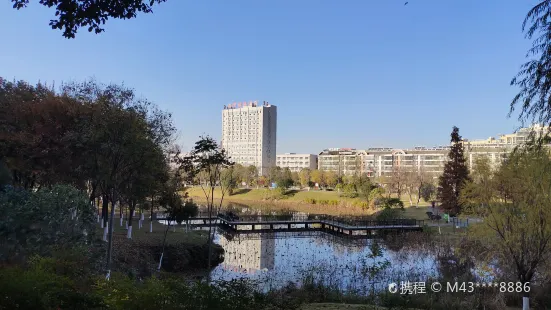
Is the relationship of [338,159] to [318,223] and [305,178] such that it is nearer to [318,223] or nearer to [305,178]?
[305,178]

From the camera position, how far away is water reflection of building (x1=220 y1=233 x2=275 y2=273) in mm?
17672

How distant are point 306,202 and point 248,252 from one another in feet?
120

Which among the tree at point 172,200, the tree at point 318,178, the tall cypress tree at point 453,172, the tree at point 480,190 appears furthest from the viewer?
the tree at point 318,178

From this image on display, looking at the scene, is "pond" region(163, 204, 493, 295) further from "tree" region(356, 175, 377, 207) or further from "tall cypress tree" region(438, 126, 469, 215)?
"tree" region(356, 175, 377, 207)

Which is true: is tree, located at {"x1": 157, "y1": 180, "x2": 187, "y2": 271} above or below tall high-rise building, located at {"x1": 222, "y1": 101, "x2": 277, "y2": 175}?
below

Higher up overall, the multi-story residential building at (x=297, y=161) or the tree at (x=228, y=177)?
the multi-story residential building at (x=297, y=161)

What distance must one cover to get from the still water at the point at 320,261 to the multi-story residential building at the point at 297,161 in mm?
113733

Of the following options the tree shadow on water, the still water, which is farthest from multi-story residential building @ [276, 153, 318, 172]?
the still water

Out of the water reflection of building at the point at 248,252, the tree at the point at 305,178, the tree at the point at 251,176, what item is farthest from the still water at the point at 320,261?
the tree at the point at 251,176

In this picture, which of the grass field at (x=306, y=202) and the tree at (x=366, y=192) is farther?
the tree at (x=366, y=192)

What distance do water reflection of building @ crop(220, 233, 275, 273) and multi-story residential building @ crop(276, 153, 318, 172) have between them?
11299 centimetres

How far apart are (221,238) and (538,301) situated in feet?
61.9

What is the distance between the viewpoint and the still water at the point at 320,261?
1411cm

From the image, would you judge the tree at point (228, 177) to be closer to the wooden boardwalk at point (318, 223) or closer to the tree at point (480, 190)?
the wooden boardwalk at point (318, 223)
